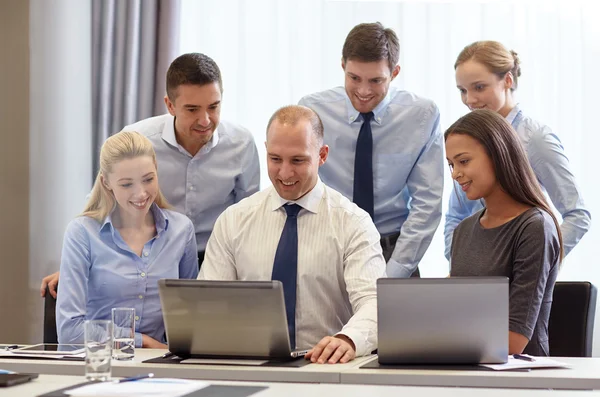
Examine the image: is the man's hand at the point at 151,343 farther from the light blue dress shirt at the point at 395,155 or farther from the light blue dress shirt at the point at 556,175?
the light blue dress shirt at the point at 556,175

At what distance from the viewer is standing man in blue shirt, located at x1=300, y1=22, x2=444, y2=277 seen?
3414mm

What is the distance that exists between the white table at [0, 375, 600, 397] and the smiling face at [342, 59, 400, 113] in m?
1.65

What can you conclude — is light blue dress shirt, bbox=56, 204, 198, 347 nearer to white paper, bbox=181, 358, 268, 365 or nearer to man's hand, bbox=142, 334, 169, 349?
man's hand, bbox=142, 334, 169, 349

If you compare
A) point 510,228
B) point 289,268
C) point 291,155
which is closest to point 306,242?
point 289,268

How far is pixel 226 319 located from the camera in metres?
2.23

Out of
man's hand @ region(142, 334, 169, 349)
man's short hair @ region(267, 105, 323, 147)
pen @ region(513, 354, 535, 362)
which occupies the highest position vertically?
Result: man's short hair @ region(267, 105, 323, 147)

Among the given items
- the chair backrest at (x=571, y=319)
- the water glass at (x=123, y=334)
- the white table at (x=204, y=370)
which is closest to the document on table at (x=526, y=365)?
the white table at (x=204, y=370)

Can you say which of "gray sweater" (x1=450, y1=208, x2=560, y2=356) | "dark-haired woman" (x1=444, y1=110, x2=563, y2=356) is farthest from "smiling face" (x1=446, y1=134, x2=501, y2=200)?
"gray sweater" (x1=450, y1=208, x2=560, y2=356)

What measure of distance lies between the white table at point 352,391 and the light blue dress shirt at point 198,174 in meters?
1.54

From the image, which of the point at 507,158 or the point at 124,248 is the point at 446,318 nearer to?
the point at 507,158

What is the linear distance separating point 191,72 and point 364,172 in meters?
0.78

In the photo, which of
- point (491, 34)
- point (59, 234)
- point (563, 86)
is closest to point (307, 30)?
point (491, 34)

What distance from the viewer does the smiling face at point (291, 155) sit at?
2854 mm

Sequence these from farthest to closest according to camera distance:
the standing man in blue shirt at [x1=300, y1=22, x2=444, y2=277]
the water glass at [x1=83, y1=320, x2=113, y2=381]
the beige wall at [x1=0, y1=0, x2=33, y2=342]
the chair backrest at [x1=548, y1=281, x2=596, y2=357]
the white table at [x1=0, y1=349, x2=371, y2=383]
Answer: the beige wall at [x1=0, y1=0, x2=33, y2=342] < the standing man in blue shirt at [x1=300, y1=22, x2=444, y2=277] < the chair backrest at [x1=548, y1=281, x2=596, y2=357] < the white table at [x1=0, y1=349, x2=371, y2=383] < the water glass at [x1=83, y1=320, x2=113, y2=381]
